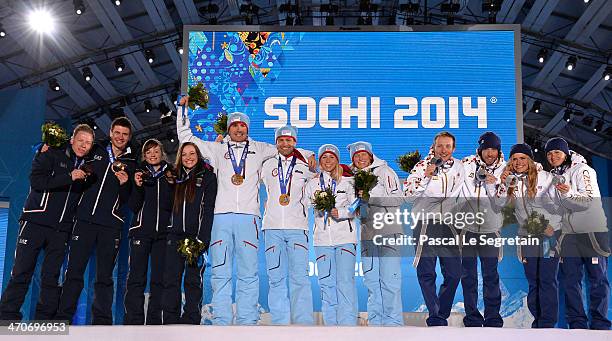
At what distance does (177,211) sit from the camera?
5953 millimetres

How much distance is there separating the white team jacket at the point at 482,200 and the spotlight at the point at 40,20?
10.2 metres

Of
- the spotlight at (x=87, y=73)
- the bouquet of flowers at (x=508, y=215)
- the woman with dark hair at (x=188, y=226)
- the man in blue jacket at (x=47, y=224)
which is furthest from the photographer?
the spotlight at (x=87, y=73)

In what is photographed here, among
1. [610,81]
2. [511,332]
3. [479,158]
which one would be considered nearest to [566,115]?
[610,81]

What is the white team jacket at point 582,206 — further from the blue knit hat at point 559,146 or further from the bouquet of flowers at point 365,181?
the bouquet of flowers at point 365,181

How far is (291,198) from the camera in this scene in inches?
246

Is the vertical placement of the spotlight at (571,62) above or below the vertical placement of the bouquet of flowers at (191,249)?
above

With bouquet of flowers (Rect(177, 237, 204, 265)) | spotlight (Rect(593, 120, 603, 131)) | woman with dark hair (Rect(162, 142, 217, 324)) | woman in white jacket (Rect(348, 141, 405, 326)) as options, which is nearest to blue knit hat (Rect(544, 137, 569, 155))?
woman in white jacket (Rect(348, 141, 405, 326))

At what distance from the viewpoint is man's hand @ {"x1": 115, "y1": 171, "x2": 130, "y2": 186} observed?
5922 mm

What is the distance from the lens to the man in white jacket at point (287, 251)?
6152 millimetres

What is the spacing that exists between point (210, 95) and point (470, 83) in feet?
11.5

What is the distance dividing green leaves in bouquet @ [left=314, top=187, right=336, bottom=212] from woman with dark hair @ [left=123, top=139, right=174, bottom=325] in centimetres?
128

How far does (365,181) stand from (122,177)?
214 cm

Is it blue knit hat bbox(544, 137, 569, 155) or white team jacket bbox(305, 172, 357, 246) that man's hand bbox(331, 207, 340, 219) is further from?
blue knit hat bbox(544, 137, 569, 155)

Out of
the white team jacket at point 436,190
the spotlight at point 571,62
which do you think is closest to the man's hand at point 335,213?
the white team jacket at point 436,190
